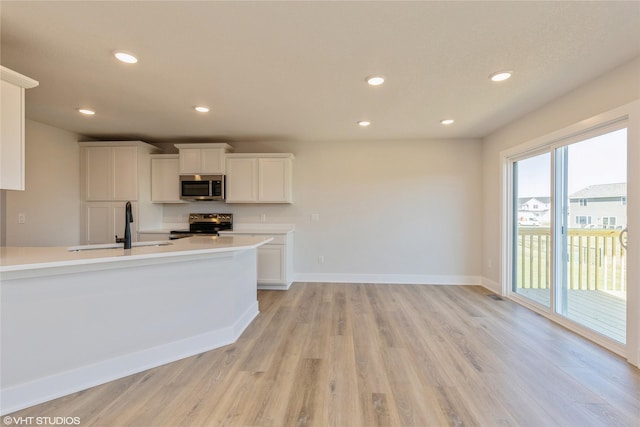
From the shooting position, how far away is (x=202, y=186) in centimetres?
432

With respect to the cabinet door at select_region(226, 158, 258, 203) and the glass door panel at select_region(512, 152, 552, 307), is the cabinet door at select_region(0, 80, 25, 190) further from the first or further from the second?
the glass door panel at select_region(512, 152, 552, 307)

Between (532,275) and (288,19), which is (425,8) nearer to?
(288,19)

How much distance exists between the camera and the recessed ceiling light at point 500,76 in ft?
7.54

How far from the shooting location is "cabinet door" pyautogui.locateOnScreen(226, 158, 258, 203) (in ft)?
14.3

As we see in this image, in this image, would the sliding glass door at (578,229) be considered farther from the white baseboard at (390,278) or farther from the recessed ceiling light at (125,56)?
the recessed ceiling light at (125,56)

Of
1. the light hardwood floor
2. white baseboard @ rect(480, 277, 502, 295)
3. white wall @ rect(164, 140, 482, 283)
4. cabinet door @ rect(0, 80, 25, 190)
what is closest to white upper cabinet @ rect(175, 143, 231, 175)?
white wall @ rect(164, 140, 482, 283)

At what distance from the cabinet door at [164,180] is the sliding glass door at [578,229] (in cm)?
509

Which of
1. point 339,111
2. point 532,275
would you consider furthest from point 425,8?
point 532,275

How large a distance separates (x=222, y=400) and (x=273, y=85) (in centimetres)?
252

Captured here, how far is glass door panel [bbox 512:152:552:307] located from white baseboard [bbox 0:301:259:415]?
355cm

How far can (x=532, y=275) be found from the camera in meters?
3.47

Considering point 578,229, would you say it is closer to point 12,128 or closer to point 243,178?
point 243,178

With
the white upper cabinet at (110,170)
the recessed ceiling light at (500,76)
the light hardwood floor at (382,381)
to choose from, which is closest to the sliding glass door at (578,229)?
the light hardwood floor at (382,381)

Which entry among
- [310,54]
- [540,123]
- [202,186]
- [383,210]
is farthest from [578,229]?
[202,186]
